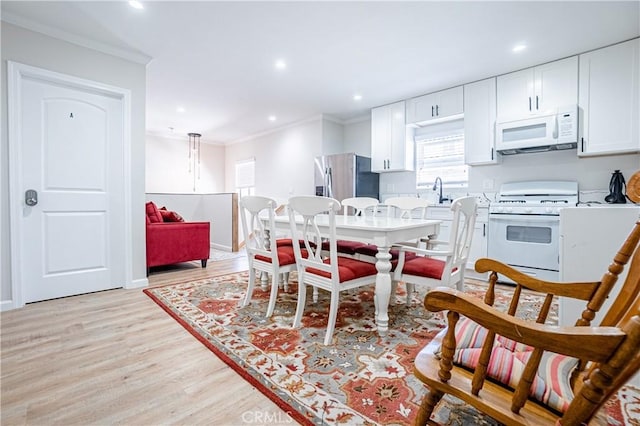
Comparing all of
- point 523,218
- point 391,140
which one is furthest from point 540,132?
point 391,140

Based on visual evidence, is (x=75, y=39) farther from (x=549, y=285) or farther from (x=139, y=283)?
(x=549, y=285)

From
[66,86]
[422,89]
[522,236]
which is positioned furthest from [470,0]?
[66,86]

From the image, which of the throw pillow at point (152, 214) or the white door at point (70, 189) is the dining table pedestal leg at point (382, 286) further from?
the throw pillow at point (152, 214)

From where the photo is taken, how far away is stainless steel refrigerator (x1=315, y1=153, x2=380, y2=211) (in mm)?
4930

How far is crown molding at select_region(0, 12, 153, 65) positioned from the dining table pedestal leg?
336 cm

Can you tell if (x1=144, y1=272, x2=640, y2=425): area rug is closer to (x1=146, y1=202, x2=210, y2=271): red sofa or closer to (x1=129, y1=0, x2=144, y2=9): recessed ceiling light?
(x1=146, y1=202, x2=210, y2=271): red sofa

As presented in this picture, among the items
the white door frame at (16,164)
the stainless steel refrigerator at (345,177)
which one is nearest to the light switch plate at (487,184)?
the stainless steel refrigerator at (345,177)

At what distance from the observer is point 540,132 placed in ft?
11.2

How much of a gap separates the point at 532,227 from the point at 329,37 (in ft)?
9.74

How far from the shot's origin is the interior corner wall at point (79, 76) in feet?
8.43

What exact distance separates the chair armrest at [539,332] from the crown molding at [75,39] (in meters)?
3.87

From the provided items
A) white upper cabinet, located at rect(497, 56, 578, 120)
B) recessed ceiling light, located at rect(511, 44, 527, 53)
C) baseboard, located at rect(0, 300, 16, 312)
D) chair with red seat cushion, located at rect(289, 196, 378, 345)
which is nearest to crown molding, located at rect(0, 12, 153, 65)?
baseboard, located at rect(0, 300, 16, 312)

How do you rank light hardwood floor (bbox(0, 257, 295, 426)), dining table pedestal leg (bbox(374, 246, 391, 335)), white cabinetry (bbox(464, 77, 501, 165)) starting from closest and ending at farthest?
light hardwood floor (bbox(0, 257, 295, 426)) → dining table pedestal leg (bbox(374, 246, 391, 335)) → white cabinetry (bbox(464, 77, 501, 165))

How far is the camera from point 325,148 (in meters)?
5.66
